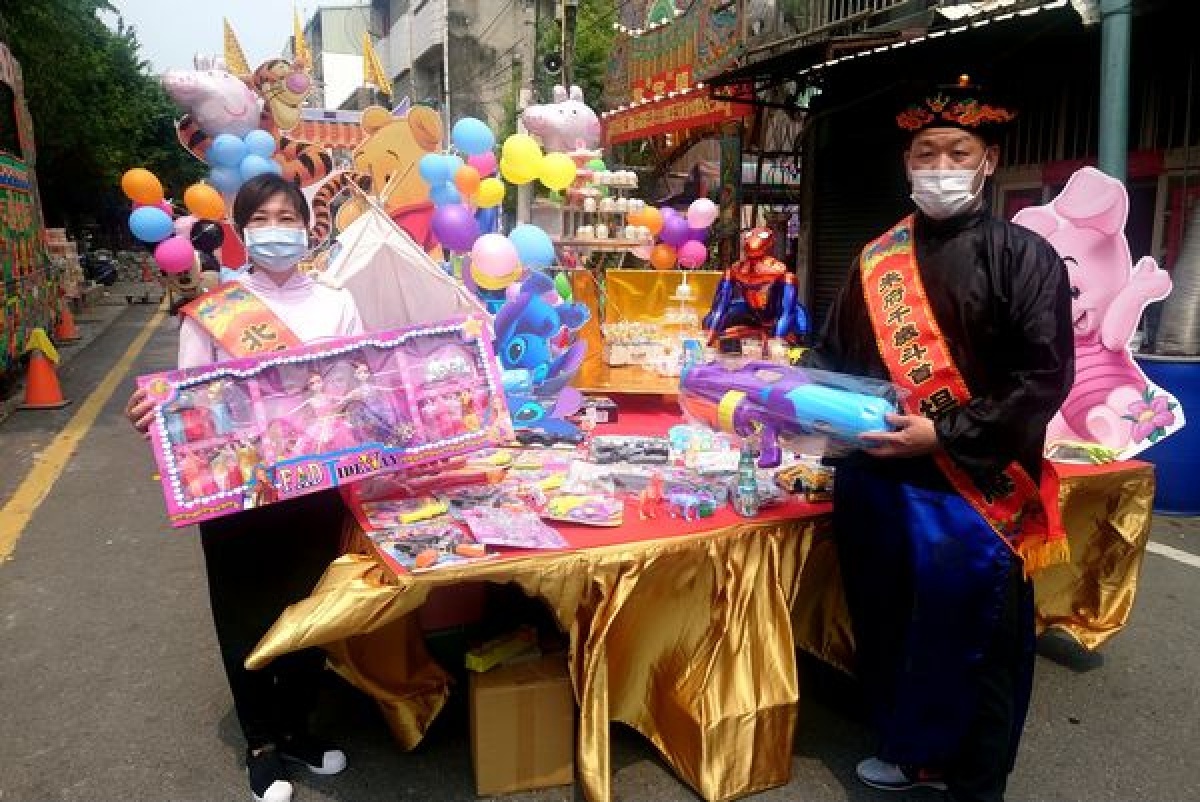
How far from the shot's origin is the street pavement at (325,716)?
8.07 feet

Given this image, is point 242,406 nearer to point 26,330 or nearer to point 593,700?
point 593,700

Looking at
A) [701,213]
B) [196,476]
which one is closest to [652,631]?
[196,476]

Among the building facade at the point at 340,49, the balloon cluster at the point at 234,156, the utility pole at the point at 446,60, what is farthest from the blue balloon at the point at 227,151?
the building facade at the point at 340,49

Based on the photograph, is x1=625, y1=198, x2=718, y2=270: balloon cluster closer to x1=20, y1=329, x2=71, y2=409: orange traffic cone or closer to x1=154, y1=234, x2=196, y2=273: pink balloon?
x1=154, y1=234, x2=196, y2=273: pink balloon

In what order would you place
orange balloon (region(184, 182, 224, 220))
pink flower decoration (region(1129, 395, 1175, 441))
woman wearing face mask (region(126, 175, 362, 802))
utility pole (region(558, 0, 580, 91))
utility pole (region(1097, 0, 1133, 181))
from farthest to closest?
utility pole (region(558, 0, 580, 91)) → orange balloon (region(184, 182, 224, 220)) → utility pole (region(1097, 0, 1133, 181)) → pink flower decoration (region(1129, 395, 1175, 441)) → woman wearing face mask (region(126, 175, 362, 802))

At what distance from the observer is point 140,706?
9.43 feet

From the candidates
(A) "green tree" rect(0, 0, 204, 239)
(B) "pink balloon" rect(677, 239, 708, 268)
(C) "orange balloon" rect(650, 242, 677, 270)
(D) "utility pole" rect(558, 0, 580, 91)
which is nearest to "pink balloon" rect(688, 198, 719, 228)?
(B) "pink balloon" rect(677, 239, 708, 268)

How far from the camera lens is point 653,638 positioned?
2.47m

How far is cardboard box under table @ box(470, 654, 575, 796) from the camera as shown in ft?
7.70

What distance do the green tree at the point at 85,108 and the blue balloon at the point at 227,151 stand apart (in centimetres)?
480

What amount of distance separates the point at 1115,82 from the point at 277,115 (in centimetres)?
584

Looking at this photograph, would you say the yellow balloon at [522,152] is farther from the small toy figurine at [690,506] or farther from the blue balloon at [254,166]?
the small toy figurine at [690,506]

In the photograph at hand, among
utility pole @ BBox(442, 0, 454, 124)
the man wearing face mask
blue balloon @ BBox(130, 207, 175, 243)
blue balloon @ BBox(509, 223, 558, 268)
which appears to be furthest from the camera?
utility pole @ BBox(442, 0, 454, 124)

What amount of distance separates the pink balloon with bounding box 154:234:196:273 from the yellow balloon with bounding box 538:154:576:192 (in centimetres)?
235
